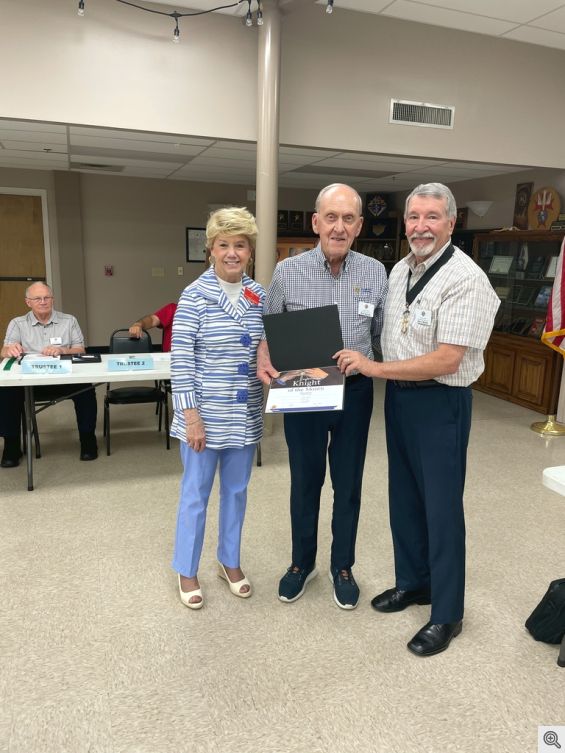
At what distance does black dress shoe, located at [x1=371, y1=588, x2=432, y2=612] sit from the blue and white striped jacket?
3.10ft

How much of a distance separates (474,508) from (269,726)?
2152 millimetres

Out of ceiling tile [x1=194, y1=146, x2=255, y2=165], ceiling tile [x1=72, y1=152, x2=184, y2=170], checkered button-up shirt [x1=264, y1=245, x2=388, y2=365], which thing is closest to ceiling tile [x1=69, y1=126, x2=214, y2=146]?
ceiling tile [x1=194, y1=146, x2=255, y2=165]

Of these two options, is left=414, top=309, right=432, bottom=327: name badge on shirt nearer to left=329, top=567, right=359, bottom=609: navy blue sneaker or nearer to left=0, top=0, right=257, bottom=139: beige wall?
left=329, top=567, right=359, bottom=609: navy blue sneaker

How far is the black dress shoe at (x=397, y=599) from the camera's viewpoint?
2.47 m

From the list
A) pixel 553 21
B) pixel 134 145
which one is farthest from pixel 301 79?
pixel 553 21

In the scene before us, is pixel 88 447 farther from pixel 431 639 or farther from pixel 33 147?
pixel 33 147

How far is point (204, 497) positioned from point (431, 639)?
3.56ft

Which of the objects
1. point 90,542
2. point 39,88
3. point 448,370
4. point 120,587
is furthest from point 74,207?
point 448,370

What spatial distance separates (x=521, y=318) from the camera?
628 centimetres

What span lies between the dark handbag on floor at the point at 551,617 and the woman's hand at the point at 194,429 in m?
1.56

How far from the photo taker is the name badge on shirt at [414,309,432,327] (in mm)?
→ 1990

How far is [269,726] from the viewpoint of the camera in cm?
186

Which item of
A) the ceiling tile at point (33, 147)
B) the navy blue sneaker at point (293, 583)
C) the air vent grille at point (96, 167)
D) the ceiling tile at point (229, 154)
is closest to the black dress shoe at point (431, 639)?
the navy blue sneaker at point (293, 583)

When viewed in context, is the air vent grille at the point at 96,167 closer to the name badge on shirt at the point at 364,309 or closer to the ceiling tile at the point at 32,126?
the ceiling tile at the point at 32,126
